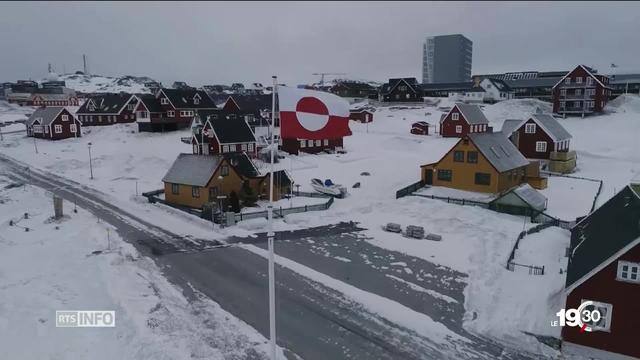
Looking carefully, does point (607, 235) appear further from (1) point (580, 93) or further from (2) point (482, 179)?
(1) point (580, 93)

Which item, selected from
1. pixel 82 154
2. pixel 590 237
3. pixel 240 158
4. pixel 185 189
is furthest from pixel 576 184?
pixel 82 154

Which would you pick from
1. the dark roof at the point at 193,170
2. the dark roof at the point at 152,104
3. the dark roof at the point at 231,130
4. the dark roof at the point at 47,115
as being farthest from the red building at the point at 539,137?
the dark roof at the point at 47,115

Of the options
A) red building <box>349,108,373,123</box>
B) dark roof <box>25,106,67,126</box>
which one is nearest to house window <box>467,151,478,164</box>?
red building <box>349,108,373,123</box>

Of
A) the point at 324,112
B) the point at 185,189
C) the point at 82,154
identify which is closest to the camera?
the point at 324,112

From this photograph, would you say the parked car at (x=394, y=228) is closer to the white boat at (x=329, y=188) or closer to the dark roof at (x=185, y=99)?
→ the white boat at (x=329, y=188)

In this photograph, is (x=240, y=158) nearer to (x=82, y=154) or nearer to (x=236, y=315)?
(x=236, y=315)

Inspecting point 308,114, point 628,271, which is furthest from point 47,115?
point 628,271

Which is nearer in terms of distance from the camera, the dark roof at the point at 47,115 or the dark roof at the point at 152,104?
the dark roof at the point at 47,115
